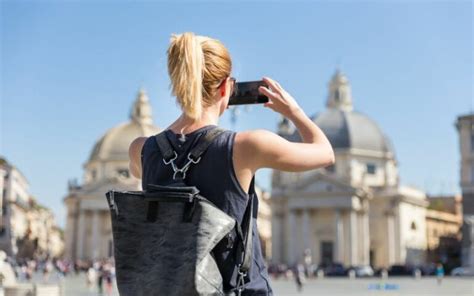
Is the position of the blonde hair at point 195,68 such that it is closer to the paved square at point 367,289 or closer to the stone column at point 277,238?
the paved square at point 367,289

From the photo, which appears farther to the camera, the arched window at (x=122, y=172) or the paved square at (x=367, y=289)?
the arched window at (x=122, y=172)

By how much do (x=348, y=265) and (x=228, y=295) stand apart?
6975 cm

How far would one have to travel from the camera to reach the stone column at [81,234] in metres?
79.4

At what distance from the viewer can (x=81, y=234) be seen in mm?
79938

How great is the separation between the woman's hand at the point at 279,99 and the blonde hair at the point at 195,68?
192mm

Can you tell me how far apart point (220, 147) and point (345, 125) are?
78.4 metres

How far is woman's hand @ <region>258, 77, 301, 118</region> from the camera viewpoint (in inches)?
105

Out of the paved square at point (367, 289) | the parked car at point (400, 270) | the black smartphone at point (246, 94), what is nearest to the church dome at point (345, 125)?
the parked car at point (400, 270)

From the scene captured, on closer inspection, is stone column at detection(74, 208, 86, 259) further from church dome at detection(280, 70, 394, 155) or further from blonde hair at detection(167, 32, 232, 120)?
blonde hair at detection(167, 32, 232, 120)

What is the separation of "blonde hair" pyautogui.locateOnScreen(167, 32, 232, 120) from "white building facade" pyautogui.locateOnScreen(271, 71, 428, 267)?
215ft

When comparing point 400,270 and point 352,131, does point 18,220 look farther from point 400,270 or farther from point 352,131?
point 400,270

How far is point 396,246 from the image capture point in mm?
72875

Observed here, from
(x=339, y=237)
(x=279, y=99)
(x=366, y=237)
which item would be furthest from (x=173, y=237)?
(x=366, y=237)

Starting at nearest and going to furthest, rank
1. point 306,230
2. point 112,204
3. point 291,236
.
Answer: point 112,204 < point 306,230 < point 291,236
